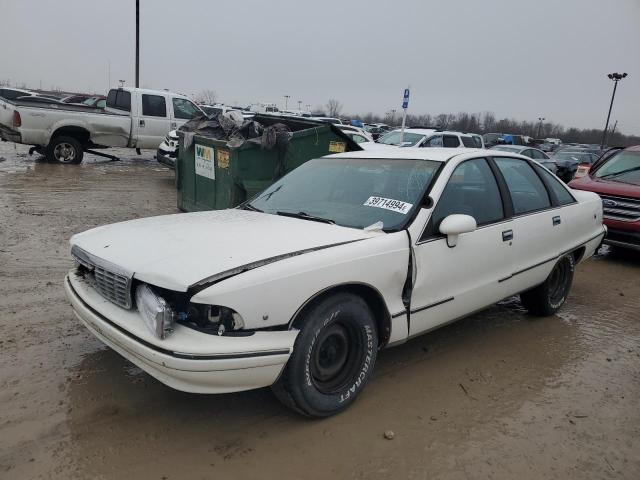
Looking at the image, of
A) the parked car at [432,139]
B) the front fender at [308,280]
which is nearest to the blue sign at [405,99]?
the parked car at [432,139]

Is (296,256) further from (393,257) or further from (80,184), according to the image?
(80,184)

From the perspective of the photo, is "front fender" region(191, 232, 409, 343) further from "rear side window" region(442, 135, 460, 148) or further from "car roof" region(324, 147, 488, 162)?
"rear side window" region(442, 135, 460, 148)

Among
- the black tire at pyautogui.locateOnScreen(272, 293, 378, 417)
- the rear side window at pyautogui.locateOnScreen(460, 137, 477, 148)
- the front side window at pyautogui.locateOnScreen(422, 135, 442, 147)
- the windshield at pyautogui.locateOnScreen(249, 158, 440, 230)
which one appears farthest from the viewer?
the rear side window at pyautogui.locateOnScreen(460, 137, 477, 148)

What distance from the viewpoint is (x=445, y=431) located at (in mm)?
2838

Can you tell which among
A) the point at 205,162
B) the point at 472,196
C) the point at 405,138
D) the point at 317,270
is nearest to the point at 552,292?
the point at 472,196

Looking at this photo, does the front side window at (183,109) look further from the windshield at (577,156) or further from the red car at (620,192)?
the windshield at (577,156)

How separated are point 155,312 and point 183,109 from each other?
13.0 m

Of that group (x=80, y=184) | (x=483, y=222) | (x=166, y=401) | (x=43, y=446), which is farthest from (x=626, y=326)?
(x=80, y=184)

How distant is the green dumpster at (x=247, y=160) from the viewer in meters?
6.59

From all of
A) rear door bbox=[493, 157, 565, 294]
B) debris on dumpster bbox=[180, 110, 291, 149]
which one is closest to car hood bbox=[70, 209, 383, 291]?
rear door bbox=[493, 157, 565, 294]

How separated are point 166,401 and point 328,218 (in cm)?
153

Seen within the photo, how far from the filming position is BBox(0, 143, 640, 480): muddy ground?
2488mm

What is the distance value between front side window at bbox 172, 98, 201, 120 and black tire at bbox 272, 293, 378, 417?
12398 millimetres

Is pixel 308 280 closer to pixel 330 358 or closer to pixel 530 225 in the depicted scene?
pixel 330 358
